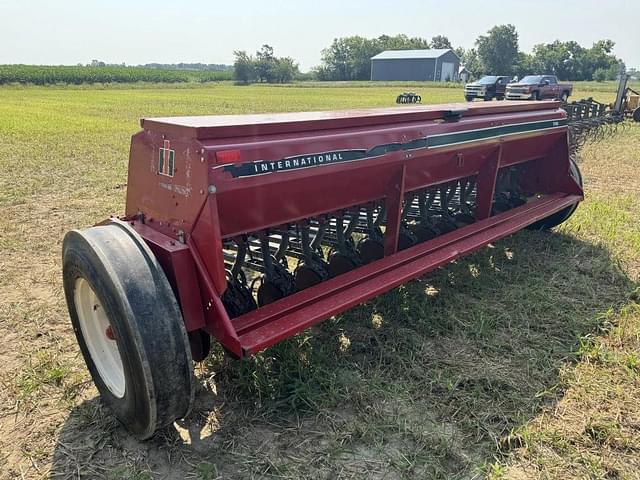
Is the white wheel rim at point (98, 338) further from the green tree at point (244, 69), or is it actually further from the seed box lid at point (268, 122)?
the green tree at point (244, 69)

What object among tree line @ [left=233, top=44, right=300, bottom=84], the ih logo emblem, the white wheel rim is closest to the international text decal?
the ih logo emblem

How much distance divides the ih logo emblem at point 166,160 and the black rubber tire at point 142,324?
356 millimetres

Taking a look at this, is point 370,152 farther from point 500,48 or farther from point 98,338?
point 500,48

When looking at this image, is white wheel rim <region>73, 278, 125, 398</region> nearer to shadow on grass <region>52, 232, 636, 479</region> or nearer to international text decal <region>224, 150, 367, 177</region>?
shadow on grass <region>52, 232, 636, 479</region>

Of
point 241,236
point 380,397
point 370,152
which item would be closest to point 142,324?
point 241,236

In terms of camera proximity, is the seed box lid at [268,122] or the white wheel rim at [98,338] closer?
the seed box lid at [268,122]

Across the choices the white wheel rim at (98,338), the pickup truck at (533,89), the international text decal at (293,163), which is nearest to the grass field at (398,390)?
the white wheel rim at (98,338)

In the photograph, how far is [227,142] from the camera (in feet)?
7.57

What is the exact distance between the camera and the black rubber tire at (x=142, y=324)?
201cm

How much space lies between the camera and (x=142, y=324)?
2.00 m

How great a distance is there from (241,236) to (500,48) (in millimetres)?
83689

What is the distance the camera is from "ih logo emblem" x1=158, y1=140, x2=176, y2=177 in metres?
2.37

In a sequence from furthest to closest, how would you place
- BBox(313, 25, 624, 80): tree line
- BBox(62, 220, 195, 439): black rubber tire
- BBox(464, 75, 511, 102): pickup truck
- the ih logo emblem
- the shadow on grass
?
BBox(313, 25, 624, 80): tree line → BBox(464, 75, 511, 102): pickup truck → the ih logo emblem → the shadow on grass → BBox(62, 220, 195, 439): black rubber tire

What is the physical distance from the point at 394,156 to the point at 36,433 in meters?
2.36
